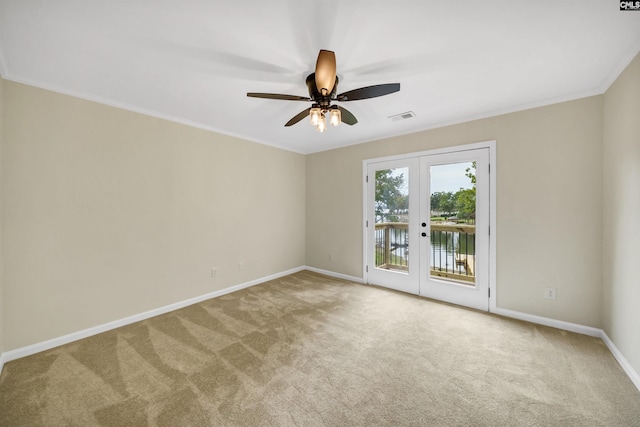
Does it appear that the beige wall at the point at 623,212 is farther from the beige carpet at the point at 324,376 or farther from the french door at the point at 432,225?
the french door at the point at 432,225

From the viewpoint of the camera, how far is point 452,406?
1.59 metres

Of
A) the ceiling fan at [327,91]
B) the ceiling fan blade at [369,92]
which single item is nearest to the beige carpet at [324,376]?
the ceiling fan at [327,91]

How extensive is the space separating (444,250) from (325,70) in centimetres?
288

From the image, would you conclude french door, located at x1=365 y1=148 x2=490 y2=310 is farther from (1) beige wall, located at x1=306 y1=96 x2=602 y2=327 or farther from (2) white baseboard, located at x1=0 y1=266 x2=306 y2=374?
(2) white baseboard, located at x1=0 y1=266 x2=306 y2=374

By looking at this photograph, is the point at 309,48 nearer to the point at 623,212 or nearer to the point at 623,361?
the point at 623,212

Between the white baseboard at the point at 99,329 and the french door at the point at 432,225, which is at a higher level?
the french door at the point at 432,225

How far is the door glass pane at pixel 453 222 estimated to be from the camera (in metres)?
3.13

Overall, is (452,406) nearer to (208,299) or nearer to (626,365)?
(626,365)

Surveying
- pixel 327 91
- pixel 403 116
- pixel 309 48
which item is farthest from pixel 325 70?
pixel 403 116

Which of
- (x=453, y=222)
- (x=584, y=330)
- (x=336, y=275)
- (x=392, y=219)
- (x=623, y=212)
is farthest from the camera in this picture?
(x=336, y=275)

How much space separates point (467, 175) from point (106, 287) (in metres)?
4.50

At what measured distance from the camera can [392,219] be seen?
384 cm

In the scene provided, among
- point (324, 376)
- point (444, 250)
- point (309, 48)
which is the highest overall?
point (309, 48)

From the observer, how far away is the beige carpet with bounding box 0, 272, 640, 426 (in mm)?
1529
